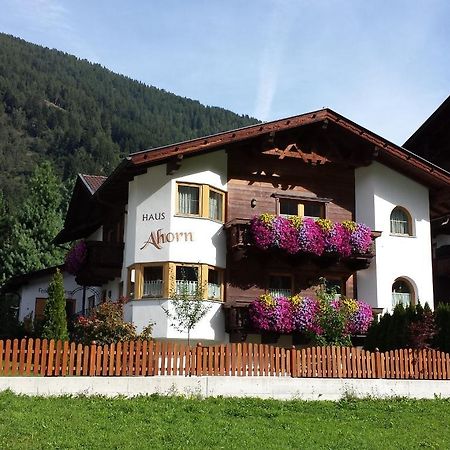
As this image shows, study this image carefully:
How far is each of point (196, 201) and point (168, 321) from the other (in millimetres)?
3932

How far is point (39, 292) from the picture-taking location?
33.4 m

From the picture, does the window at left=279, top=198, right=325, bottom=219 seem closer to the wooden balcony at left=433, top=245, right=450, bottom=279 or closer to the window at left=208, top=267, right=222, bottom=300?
the window at left=208, top=267, right=222, bottom=300

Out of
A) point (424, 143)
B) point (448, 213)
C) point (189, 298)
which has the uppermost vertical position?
point (424, 143)

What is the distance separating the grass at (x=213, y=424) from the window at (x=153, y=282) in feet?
23.6

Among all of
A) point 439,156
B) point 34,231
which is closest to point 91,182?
point 34,231

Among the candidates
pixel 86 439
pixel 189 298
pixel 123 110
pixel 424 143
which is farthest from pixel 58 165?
pixel 86 439

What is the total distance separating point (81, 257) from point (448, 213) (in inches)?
540

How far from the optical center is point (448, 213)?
26.5 metres

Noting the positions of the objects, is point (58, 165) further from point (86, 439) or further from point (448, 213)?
point (86, 439)

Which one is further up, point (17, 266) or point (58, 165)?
point (58, 165)

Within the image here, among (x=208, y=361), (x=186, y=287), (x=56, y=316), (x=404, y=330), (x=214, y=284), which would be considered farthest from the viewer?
(x=214, y=284)

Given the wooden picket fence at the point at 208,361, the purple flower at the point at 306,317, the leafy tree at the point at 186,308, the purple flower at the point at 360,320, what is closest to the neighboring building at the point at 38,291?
the leafy tree at the point at 186,308

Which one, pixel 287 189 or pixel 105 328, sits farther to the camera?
pixel 287 189

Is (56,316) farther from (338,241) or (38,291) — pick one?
(38,291)
